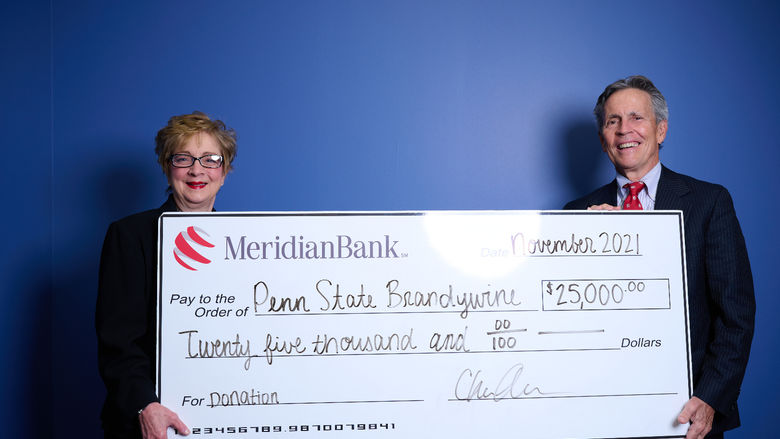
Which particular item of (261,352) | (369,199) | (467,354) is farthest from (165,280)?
(369,199)

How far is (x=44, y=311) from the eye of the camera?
2490 millimetres

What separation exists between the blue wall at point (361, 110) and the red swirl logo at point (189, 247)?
3.26ft

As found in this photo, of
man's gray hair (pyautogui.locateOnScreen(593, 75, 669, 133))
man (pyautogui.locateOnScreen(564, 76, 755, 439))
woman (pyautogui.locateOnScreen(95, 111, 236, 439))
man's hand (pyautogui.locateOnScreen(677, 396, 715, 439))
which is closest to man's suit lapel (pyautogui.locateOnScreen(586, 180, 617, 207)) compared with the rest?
man (pyautogui.locateOnScreen(564, 76, 755, 439))

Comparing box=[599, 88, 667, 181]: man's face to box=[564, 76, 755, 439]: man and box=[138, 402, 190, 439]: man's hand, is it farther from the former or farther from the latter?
box=[138, 402, 190, 439]: man's hand

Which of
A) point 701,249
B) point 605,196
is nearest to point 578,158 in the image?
point 605,196

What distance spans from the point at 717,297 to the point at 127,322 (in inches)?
70.6

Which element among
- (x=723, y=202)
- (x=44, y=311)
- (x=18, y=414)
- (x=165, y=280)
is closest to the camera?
(x=165, y=280)

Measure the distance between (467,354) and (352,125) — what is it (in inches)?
53.1

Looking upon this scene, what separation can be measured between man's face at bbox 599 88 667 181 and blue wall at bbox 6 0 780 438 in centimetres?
59

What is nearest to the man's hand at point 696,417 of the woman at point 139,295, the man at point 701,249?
the man at point 701,249

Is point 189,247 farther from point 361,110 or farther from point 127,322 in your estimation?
point 361,110

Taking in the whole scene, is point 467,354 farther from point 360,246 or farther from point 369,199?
point 369,199
